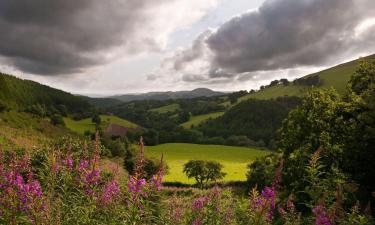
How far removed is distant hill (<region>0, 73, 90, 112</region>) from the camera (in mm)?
127875

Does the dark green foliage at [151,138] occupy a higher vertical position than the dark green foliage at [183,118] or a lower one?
lower

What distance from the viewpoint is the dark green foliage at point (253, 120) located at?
156 meters

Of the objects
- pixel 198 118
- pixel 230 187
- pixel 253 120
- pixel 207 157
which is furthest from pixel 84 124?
pixel 230 187

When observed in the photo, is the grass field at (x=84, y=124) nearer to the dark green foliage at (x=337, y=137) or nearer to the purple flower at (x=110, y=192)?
the dark green foliage at (x=337, y=137)

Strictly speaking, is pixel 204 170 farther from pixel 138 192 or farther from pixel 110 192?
pixel 138 192

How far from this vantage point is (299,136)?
98.0 feet

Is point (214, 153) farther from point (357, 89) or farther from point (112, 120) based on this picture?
point (357, 89)

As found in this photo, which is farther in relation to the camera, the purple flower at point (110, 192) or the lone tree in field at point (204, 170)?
the lone tree in field at point (204, 170)

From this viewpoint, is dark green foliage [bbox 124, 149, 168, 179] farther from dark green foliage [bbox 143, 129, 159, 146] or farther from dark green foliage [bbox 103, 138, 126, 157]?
dark green foliage [bbox 143, 129, 159, 146]

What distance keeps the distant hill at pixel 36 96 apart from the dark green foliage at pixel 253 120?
2564 inches

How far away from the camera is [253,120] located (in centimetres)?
16588

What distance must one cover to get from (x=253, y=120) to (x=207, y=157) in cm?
7623

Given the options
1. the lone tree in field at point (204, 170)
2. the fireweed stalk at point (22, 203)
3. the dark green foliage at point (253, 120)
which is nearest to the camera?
the fireweed stalk at point (22, 203)

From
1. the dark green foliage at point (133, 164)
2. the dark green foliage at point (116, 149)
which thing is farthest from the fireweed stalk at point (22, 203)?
the dark green foliage at point (116, 149)
